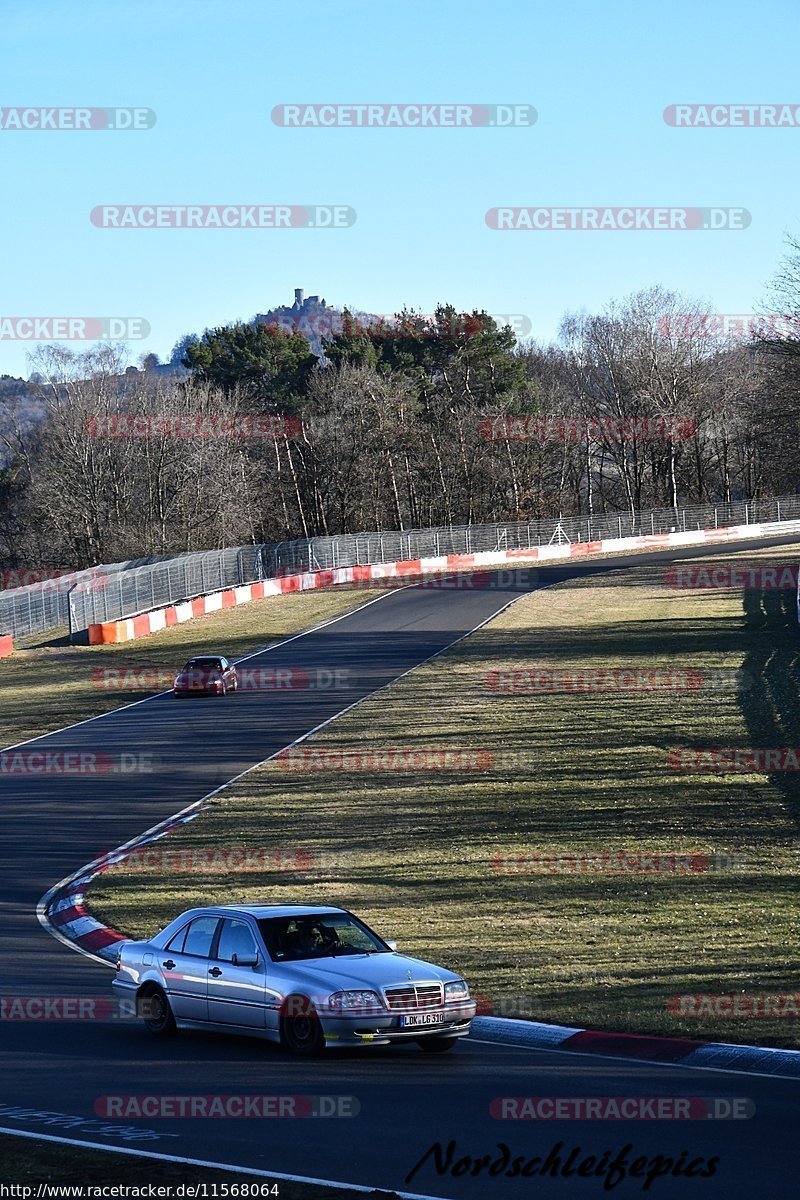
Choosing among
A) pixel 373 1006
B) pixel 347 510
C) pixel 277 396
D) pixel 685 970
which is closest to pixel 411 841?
pixel 685 970

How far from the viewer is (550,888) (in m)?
17.0

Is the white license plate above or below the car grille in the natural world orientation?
below

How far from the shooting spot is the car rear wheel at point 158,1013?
12508mm

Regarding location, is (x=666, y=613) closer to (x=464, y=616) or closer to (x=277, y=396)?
(x=464, y=616)

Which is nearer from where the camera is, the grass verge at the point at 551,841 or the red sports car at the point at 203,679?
the grass verge at the point at 551,841

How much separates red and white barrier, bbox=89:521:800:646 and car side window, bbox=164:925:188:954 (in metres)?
38.1
